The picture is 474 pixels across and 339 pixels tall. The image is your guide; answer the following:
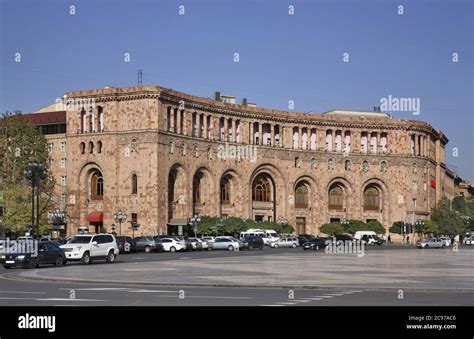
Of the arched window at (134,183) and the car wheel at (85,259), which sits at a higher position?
the arched window at (134,183)

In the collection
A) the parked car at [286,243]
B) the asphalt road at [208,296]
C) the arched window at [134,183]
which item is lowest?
the parked car at [286,243]

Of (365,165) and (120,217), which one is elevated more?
(365,165)

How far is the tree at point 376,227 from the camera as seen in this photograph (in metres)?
122

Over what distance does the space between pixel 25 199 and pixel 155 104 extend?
22.9m

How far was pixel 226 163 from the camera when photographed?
367 ft

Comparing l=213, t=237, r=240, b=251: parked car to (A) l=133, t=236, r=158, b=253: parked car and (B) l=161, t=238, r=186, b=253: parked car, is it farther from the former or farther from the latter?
(A) l=133, t=236, r=158, b=253: parked car

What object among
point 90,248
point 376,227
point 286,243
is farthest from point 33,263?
point 376,227

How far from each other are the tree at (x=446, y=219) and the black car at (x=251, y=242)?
192 ft

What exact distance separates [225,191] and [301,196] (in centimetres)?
1514

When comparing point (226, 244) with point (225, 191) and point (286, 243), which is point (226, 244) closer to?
point (286, 243)

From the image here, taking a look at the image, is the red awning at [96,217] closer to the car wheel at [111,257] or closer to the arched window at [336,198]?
the arched window at [336,198]

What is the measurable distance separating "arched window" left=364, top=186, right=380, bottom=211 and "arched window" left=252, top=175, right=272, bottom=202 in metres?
17.5

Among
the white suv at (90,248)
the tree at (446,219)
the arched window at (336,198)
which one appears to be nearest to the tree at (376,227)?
the arched window at (336,198)
